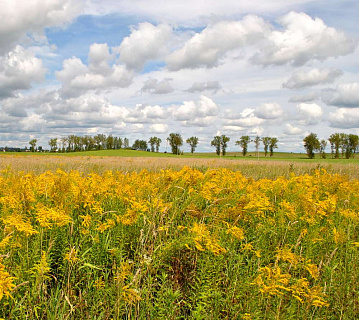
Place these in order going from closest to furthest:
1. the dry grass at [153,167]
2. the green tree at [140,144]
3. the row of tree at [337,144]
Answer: the dry grass at [153,167], the row of tree at [337,144], the green tree at [140,144]

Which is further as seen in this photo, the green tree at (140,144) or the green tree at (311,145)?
the green tree at (140,144)

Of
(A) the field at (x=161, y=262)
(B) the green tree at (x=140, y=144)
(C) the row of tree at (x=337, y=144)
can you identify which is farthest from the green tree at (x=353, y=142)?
(A) the field at (x=161, y=262)

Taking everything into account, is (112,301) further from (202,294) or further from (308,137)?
(308,137)

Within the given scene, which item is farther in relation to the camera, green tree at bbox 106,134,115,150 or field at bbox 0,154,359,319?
green tree at bbox 106,134,115,150

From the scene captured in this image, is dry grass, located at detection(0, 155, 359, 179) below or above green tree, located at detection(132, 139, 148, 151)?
below

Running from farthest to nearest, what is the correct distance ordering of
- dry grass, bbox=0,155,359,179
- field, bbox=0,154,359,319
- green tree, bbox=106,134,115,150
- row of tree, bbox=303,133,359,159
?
green tree, bbox=106,134,115,150 < row of tree, bbox=303,133,359,159 < dry grass, bbox=0,155,359,179 < field, bbox=0,154,359,319

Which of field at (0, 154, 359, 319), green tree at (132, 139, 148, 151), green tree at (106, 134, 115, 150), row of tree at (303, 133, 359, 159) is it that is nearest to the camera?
field at (0, 154, 359, 319)

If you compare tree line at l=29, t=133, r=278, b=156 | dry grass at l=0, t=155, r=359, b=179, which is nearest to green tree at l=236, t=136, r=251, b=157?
tree line at l=29, t=133, r=278, b=156

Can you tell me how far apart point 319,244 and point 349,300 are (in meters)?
0.68

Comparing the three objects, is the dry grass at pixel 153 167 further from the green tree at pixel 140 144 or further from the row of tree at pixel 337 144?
the green tree at pixel 140 144

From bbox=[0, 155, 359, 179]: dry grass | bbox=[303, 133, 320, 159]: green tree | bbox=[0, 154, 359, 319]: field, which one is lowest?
bbox=[0, 154, 359, 319]: field

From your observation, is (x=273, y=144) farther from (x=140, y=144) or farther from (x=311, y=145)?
(x=140, y=144)

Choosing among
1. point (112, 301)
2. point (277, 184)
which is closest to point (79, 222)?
point (112, 301)

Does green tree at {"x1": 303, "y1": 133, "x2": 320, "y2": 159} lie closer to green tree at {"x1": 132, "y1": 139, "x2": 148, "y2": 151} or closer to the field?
green tree at {"x1": 132, "y1": 139, "x2": 148, "y2": 151}
